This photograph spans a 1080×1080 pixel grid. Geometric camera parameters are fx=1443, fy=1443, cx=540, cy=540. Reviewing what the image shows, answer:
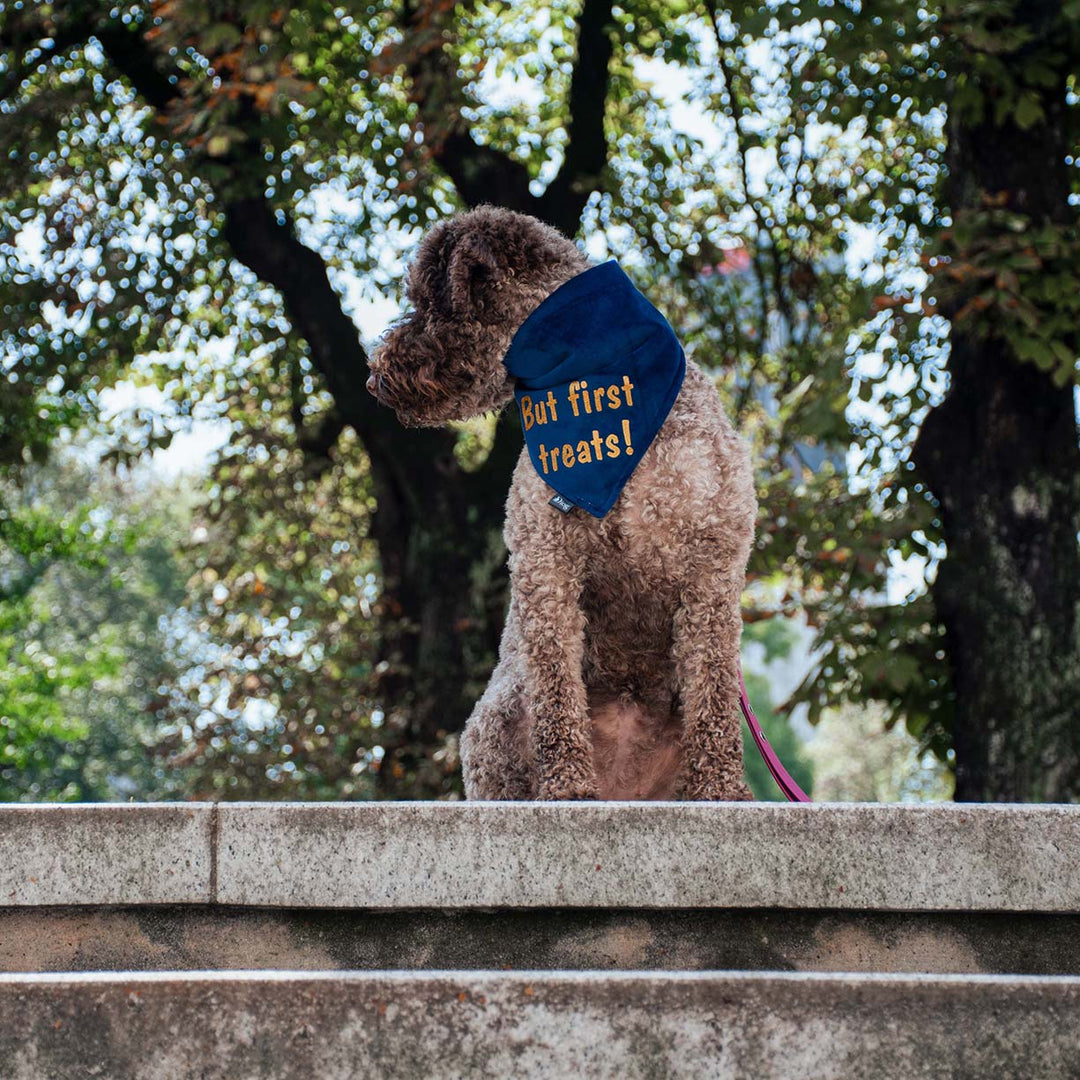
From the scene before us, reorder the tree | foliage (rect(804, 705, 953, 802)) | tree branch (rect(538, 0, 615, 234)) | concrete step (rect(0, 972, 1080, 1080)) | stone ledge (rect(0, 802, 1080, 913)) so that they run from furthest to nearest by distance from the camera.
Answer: foliage (rect(804, 705, 953, 802)) < tree branch (rect(538, 0, 615, 234)) < the tree < stone ledge (rect(0, 802, 1080, 913)) < concrete step (rect(0, 972, 1080, 1080))

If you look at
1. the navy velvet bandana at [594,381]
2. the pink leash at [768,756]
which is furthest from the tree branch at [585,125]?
the pink leash at [768,756]

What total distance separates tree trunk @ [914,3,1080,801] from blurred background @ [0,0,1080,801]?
2 cm

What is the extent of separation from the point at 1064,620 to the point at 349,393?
203 inches

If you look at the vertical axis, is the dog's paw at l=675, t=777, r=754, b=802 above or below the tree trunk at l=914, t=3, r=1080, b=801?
below

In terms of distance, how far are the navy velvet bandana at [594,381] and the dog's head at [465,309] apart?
0.07 m

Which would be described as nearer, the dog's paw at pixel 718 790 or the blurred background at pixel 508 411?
the dog's paw at pixel 718 790

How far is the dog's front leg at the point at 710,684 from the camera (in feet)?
12.9

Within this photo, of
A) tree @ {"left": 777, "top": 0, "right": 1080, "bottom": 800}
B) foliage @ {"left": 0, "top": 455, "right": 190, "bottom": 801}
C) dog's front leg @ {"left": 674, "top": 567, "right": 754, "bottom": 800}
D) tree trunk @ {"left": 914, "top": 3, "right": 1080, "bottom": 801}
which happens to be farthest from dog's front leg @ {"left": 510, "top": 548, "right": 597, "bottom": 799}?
foliage @ {"left": 0, "top": 455, "right": 190, "bottom": 801}

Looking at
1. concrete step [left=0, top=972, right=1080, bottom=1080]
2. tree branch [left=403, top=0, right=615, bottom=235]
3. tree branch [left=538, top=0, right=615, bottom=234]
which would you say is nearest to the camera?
concrete step [left=0, top=972, right=1080, bottom=1080]

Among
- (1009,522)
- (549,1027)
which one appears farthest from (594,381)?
(1009,522)

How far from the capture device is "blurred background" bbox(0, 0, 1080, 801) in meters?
8.18

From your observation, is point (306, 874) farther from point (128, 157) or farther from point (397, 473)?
point (128, 157)

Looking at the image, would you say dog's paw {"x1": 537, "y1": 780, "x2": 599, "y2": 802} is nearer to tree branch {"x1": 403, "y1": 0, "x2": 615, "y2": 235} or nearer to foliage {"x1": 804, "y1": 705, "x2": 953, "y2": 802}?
tree branch {"x1": 403, "y1": 0, "x2": 615, "y2": 235}

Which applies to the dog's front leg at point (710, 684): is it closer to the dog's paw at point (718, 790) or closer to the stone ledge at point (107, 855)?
the dog's paw at point (718, 790)
